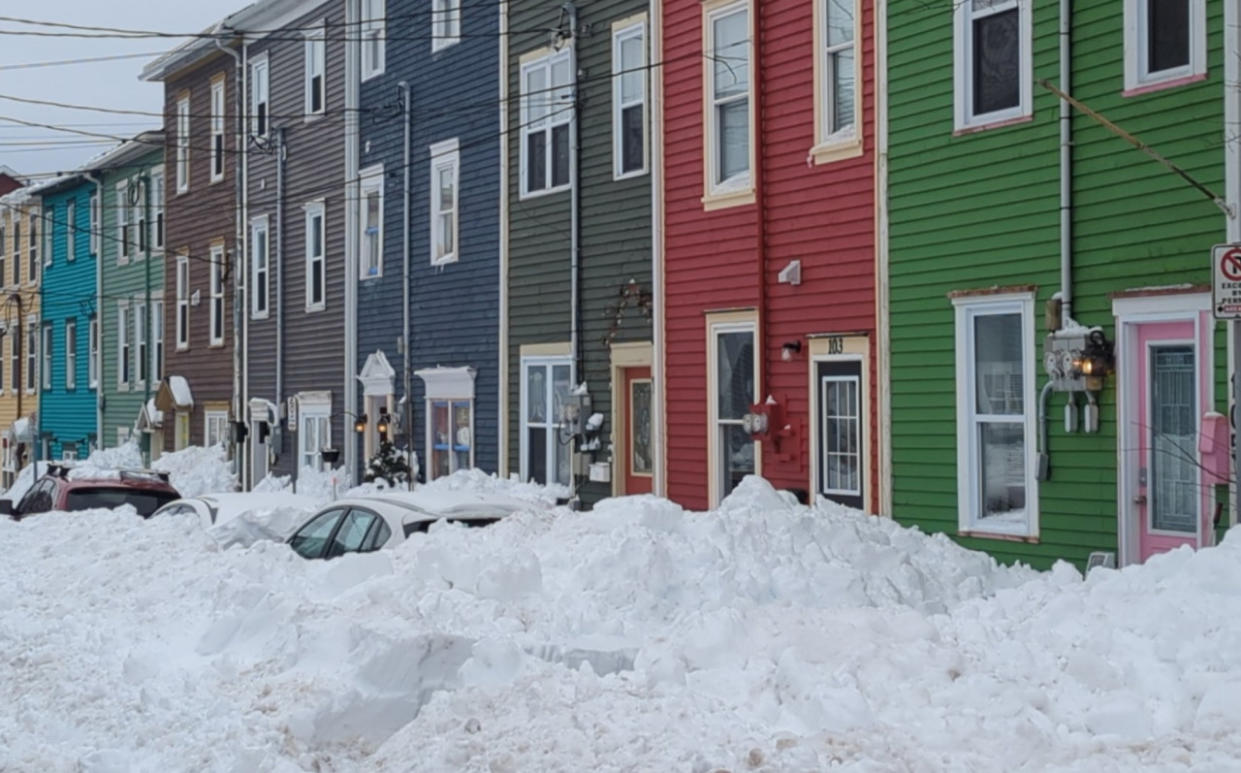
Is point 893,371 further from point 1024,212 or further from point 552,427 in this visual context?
point 552,427

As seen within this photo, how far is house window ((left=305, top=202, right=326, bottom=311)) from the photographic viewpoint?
1183 inches

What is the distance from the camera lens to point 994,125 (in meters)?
15.1

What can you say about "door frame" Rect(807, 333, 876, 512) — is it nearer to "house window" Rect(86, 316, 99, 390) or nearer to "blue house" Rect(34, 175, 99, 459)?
"blue house" Rect(34, 175, 99, 459)

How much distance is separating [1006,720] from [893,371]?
894 cm

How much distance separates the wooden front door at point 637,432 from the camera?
20906 millimetres

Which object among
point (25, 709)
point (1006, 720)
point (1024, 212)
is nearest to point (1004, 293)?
point (1024, 212)

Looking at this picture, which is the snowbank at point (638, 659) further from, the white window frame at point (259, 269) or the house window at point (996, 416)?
the white window frame at point (259, 269)

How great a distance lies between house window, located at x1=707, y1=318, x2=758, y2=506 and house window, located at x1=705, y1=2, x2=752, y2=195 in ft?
5.67

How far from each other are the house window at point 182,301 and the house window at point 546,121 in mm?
16509

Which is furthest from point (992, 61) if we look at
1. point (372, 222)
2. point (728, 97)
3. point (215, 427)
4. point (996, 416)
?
point (215, 427)

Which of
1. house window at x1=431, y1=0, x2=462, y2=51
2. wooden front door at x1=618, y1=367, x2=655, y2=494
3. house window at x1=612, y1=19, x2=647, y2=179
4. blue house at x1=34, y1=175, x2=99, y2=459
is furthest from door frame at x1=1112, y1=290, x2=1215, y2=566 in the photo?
blue house at x1=34, y1=175, x2=99, y2=459

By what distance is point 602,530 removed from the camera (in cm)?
1216

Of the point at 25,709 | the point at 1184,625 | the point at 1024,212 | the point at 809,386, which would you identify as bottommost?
the point at 25,709

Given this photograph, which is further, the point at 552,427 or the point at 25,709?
the point at 552,427
